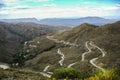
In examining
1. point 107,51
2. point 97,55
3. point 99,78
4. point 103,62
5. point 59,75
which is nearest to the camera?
point 99,78

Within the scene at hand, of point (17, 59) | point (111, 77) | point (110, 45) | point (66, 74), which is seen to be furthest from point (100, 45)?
point (111, 77)

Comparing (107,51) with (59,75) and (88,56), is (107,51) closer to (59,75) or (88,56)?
(88,56)

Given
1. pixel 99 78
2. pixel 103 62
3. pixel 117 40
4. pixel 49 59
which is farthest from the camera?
pixel 117 40

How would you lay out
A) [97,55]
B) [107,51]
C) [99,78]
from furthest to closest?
[107,51]
[97,55]
[99,78]

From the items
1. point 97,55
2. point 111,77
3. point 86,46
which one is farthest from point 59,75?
point 86,46

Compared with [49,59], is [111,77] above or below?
above

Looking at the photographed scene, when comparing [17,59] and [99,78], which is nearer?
[99,78]

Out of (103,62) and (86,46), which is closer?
(103,62)

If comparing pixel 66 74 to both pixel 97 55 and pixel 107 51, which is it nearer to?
pixel 97 55

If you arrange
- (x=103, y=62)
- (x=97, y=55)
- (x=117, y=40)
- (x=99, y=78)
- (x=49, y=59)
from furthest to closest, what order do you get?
(x=117, y=40) < (x=49, y=59) < (x=97, y=55) < (x=103, y=62) < (x=99, y=78)
